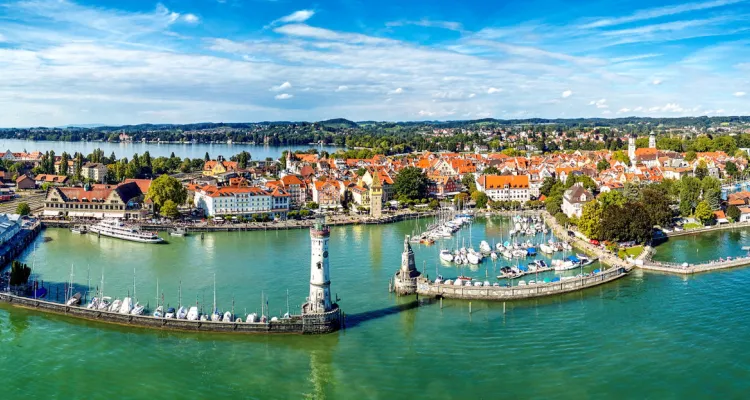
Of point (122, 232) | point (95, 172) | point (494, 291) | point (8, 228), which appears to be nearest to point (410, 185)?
point (122, 232)

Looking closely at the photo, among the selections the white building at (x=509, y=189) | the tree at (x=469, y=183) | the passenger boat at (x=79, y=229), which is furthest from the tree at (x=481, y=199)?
the passenger boat at (x=79, y=229)

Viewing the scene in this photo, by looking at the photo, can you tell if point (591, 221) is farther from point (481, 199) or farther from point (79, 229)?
point (79, 229)

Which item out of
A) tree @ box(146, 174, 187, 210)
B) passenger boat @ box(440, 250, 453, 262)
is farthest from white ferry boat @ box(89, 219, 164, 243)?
passenger boat @ box(440, 250, 453, 262)

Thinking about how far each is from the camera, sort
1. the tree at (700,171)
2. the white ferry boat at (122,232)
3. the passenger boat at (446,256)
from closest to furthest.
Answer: the passenger boat at (446,256), the white ferry boat at (122,232), the tree at (700,171)

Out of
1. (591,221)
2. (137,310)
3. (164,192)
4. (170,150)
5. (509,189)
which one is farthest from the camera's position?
(170,150)

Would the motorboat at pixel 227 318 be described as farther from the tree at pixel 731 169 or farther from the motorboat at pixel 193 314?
the tree at pixel 731 169

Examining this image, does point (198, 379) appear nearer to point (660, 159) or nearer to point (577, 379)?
point (577, 379)
